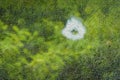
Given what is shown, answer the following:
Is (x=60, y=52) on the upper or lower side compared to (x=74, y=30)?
lower

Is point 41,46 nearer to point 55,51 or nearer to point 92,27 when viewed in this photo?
point 55,51

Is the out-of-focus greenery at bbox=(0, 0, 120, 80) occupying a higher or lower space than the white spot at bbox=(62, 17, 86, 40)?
lower

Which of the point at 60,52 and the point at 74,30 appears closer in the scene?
the point at 60,52

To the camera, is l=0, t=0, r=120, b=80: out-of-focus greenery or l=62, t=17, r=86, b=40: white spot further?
l=62, t=17, r=86, b=40: white spot

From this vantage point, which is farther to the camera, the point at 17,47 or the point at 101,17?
the point at 101,17

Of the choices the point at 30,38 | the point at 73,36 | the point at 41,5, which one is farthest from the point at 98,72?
the point at 41,5

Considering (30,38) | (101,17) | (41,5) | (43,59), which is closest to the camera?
(43,59)

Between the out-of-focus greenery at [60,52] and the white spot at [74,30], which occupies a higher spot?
the white spot at [74,30]

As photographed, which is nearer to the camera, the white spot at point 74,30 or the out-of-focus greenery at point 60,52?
the out-of-focus greenery at point 60,52
